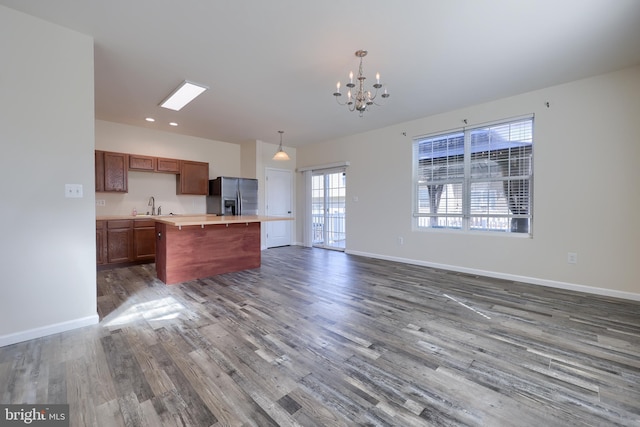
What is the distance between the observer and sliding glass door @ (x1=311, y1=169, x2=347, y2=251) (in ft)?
20.9

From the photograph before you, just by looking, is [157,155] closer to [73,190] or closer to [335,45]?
[73,190]

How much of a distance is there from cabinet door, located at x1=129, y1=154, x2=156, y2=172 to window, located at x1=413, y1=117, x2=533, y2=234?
5.17 meters

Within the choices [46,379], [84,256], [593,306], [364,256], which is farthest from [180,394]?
[364,256]

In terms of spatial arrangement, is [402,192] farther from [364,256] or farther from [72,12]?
[72,12]

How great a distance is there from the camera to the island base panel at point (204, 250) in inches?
146

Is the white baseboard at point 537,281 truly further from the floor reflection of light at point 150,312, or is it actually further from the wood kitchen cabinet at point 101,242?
the wood kitchen cabinet at point 101,242


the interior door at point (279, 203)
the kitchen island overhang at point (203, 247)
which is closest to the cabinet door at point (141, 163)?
the kitchen island overhang at point (203, 247)

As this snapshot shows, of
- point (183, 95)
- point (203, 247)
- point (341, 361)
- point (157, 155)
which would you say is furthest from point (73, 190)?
point (157, 155)

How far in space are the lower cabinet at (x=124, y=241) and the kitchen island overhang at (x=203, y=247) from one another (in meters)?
1.04

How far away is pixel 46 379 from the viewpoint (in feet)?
5.54

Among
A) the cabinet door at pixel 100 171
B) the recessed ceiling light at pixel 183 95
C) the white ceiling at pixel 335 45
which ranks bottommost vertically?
the cabinet door at pixel 100 171

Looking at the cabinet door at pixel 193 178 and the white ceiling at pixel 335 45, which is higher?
the white ceiling at pixel 335 45

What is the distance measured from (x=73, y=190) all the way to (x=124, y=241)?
271 cm

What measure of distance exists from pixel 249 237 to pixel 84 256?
2.34 meters
